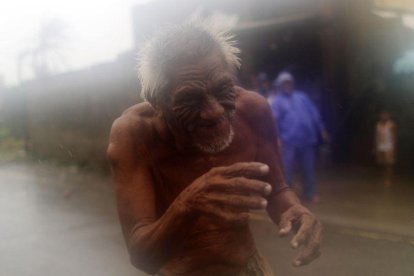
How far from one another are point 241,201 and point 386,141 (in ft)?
18.3

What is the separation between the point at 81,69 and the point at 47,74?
615 mm

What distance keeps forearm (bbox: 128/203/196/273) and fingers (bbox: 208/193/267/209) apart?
10 cm

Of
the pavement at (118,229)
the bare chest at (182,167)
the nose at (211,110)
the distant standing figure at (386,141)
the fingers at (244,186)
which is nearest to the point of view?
the fingers at (244,186)

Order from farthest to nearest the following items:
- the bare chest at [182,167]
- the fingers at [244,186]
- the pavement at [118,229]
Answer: the pavement at [118,229] → the bare chest at [182,167] → the fingers at [244,186]

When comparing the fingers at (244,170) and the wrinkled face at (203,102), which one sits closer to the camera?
the fingers at (244,170)

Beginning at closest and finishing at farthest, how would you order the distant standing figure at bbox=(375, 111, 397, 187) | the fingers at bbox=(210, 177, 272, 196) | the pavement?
1. the fingers at bbox=(210, 177, 272, 196)
2. the pavement
3. the distant standing figure at bbox=(375, 111, 397, 187)

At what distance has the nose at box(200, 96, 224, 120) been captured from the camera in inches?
45.9

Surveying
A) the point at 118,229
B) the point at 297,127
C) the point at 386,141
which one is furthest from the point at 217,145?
the point at 386,141

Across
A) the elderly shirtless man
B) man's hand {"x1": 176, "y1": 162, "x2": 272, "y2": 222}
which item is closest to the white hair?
the elderly shirtless man

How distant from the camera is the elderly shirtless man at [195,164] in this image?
1.09m

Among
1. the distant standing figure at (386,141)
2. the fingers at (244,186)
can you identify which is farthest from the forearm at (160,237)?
the distant standing figure at (386,141)

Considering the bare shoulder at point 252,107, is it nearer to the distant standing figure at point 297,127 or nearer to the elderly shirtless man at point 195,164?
the elderly shirtless man at point 195,164

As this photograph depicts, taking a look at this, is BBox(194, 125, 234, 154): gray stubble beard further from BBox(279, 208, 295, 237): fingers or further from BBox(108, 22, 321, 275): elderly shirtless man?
BBox(279, 208, 295, 237): fingers

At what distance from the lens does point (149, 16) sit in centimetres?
231
